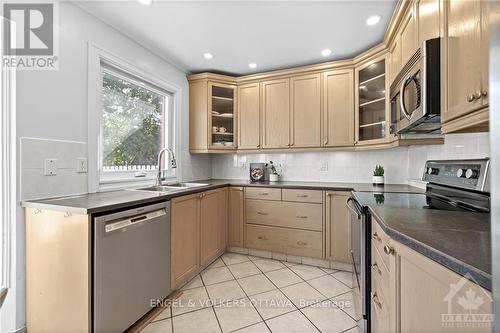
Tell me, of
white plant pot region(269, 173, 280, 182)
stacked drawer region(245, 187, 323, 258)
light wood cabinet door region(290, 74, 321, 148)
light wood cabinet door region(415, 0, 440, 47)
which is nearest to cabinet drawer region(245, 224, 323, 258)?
stacked drawer region(245, 187, 323, 258)

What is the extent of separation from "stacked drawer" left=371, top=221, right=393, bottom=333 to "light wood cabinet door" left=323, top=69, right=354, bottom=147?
65.6 inches

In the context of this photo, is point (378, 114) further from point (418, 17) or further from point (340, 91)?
point (418, 17)

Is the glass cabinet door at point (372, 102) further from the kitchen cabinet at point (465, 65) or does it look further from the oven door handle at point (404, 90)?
the kitchen cabinet at point (465, 65)

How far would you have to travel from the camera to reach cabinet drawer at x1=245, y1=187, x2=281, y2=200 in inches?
110

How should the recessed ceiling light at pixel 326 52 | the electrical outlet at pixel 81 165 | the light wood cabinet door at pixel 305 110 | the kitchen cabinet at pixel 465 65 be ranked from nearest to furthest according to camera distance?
the kitchen cabinet at pixel 465 65 → the electrical outlet at pixel 81 165 → the recessed ceiling light at pixel 326 52 → the light wood cabinet door at pixel 305 110

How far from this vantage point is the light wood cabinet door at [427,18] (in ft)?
4.01

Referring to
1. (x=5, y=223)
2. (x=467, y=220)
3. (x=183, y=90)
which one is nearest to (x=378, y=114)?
(x=467, y=220)

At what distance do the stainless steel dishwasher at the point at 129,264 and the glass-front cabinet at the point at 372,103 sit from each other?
7.32 feet

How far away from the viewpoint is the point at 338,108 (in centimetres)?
279

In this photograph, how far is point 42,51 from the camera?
164 centimetres

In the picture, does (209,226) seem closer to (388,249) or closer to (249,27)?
(388,249)

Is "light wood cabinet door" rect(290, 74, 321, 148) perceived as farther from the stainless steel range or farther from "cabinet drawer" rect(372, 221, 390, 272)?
"cabinet drawer" rect(372, 221, 390, 272)

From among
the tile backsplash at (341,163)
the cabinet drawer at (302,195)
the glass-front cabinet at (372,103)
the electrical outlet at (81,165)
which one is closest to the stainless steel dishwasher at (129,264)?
the electrical outlet at (81,165)

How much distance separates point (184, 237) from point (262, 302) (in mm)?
900
